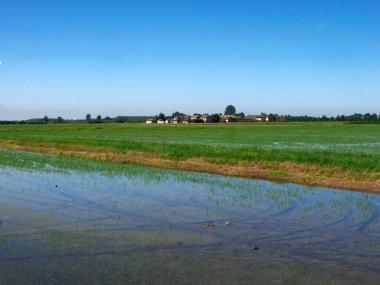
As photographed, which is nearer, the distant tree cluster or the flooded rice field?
the flooded rice field

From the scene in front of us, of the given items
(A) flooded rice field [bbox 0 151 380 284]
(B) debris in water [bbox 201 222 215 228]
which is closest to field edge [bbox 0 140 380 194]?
(A) flooded rice field [bbox 0 151 380 284]

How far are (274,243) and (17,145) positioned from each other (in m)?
33.4

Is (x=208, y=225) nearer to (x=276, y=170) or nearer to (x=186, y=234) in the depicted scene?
(x=186, y=234)

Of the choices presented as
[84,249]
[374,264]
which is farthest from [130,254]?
[374,264]

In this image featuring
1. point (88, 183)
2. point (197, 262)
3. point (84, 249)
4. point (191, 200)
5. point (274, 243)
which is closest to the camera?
point (197, 262)

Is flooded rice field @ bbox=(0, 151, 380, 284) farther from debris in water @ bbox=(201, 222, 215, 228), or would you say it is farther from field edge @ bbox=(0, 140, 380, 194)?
field edge @ bbox=(0, 140, 380, 194)

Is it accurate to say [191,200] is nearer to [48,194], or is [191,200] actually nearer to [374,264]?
[48,194]

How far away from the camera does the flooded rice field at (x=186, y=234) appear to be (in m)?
5.67

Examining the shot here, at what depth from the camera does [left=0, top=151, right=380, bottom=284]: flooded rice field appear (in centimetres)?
567

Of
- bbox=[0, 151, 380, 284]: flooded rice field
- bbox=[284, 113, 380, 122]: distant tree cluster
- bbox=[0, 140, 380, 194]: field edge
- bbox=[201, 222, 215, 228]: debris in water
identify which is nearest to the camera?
bbox=[0, 151, 380, 284]: flooded rice field

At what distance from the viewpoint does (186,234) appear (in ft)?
25.1

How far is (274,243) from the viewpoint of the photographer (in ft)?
23.8

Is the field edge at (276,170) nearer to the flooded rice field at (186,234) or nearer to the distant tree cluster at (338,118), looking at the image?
the flooded rice field at (186,234)

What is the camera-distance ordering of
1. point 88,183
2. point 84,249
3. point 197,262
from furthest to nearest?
point 88,183
point 84,249
point 197,262
